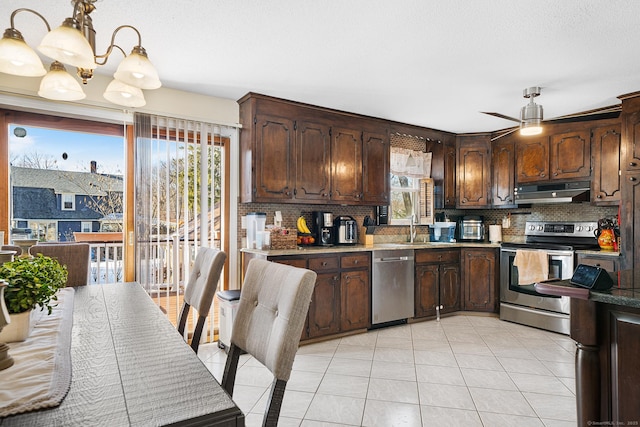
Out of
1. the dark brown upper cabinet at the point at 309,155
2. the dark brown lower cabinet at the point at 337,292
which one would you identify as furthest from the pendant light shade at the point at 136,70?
the dark brown lower cabinet at the point at 337,292

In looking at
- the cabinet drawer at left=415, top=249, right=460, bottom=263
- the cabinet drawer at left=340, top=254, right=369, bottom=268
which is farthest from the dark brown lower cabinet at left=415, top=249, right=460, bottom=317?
the cabinet drawer at left=340, top=254, right=369, bottom=268

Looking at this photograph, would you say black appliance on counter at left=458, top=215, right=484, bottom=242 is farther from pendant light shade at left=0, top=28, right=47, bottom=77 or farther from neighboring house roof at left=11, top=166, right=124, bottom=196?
pendant light shade at left=0, top=28, right=47, bottom=77

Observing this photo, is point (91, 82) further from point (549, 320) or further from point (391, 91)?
point (549, 320)

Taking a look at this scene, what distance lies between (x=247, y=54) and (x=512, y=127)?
369 cm

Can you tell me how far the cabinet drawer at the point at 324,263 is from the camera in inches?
139

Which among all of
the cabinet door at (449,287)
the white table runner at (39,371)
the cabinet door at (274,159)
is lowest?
the cabinet door at (449,287)

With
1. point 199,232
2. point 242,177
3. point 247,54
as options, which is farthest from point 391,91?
point 199,232

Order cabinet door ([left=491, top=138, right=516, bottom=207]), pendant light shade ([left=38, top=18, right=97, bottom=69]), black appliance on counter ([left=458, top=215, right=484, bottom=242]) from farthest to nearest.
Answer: black appliance on counter ([left=458, top=215, right=484, bottom=242]), cabinet door ([left=491, top=138, right=516, bottom=207]), pendant light shade ([left=38, top=18, right=97, bottom=69])

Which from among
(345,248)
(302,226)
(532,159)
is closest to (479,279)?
(532,159)

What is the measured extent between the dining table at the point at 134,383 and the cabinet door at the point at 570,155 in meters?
4.55

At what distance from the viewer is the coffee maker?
403 cm

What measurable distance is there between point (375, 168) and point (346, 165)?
0.44m

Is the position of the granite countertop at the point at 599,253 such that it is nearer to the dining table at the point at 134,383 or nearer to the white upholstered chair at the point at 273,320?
the white upholstered chair at the point at 273,320

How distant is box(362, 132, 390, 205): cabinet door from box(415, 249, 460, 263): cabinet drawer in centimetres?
75
